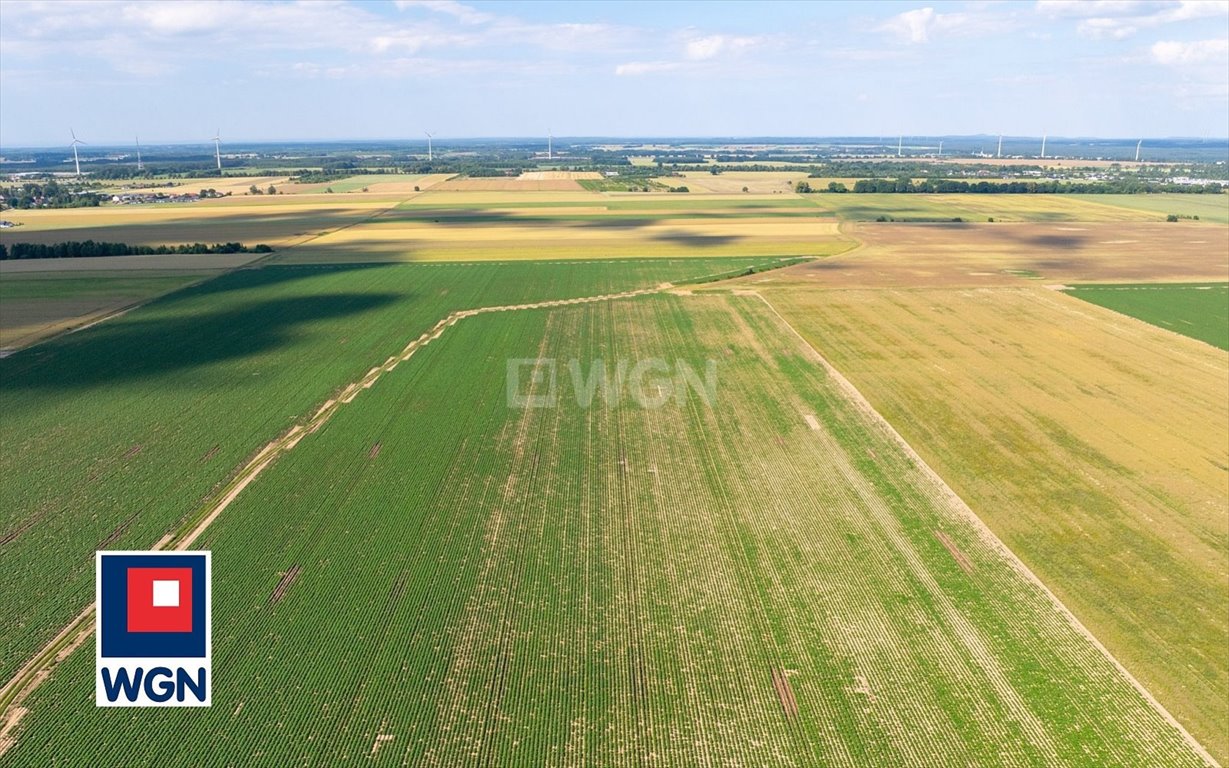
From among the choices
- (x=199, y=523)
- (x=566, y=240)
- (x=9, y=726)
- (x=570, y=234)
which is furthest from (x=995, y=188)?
(x=9, y=726)

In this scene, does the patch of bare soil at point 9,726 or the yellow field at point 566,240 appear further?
the yellow field at point 566,240

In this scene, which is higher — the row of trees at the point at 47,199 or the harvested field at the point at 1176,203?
the harvested field at the point at 1176,203

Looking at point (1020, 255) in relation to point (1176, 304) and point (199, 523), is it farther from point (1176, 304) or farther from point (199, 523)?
point (199, 523)

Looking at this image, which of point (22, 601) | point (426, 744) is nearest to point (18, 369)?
point (22, 601)

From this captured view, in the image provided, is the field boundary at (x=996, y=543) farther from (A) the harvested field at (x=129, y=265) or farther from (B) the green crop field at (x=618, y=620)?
(A) the harvested field at (x=129, y=265)

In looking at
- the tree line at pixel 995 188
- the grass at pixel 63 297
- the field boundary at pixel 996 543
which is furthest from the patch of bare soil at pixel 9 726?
the tree line at pixel 995 188

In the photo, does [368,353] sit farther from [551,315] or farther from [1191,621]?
[1191,621]

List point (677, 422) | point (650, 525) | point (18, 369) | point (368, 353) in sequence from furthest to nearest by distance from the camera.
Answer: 1. point (368, 353)
2. point (18, 369)
3. point (677, 422)
4. point (650, 525)
